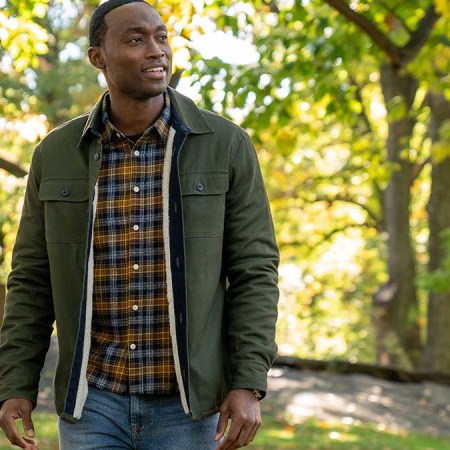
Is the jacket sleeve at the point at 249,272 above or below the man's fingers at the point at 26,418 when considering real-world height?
above

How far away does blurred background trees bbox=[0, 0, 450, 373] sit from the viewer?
11734 millimetres

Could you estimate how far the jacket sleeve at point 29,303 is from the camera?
373cm

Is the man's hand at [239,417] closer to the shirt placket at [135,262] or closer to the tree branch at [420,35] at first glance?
the shirt placket at [135,262]

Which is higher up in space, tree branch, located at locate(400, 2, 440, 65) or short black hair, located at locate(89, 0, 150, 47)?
tree branch, located at locate(400, 2, 440, 65)

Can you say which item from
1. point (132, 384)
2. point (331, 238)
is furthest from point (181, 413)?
point (331, 238)

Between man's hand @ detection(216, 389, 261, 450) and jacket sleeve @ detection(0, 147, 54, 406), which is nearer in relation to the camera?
man's hand @ detection(216, 389, 261, 450)

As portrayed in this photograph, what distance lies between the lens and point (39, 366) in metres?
3.78

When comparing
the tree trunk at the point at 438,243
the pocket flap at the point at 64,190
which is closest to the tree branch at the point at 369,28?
the pocket flap at the point at 64,190

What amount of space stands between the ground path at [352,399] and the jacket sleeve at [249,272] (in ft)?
36.5

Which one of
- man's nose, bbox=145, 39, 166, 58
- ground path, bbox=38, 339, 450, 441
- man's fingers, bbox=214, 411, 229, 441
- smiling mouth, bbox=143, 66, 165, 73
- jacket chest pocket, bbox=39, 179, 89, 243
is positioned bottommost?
ground path, bbox=38, 339, 450, 441

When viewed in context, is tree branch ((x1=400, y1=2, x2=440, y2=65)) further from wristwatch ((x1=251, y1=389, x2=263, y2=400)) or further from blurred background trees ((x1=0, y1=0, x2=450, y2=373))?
wristwatch ((x1=251, y1=389, x2=263, y2=400))

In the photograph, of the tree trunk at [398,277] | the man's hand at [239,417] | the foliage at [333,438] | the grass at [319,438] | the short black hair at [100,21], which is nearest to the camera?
the man's hand at [239,417]

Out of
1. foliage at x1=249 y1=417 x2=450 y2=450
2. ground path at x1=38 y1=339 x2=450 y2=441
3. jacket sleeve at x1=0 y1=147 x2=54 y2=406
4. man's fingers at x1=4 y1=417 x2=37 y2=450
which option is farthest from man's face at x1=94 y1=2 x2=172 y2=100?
ground path at x1=38 y1=339 x2=450 y2=441

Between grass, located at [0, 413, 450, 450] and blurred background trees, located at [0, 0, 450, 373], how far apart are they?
3.07 metres
